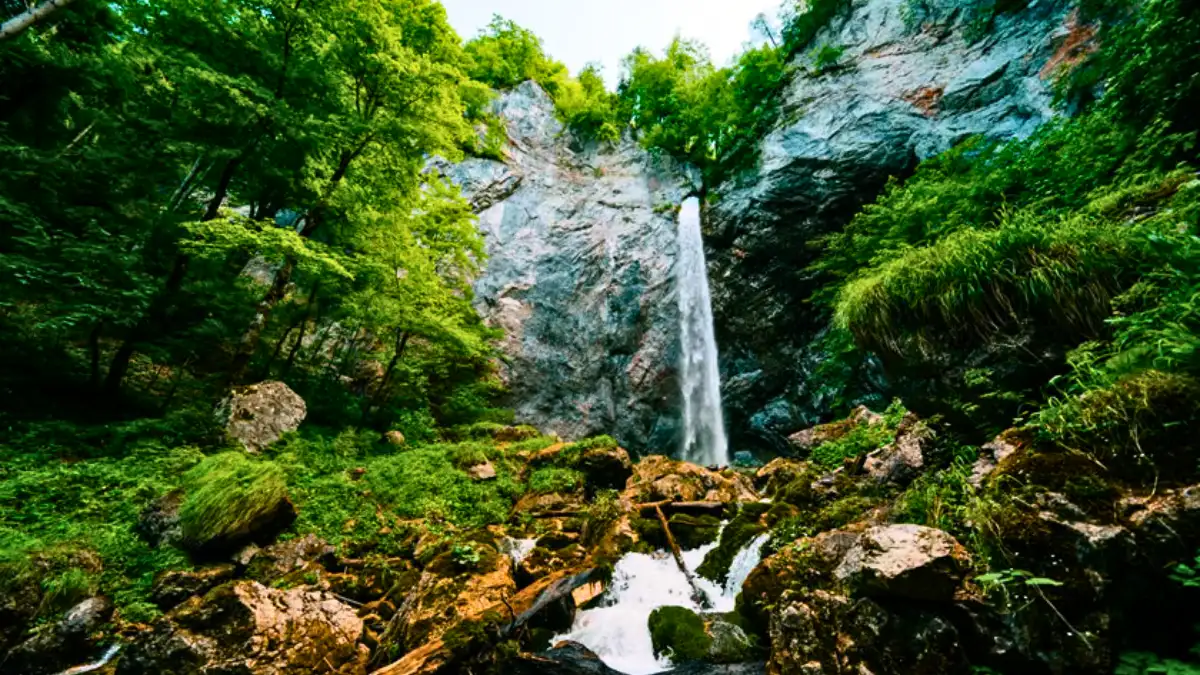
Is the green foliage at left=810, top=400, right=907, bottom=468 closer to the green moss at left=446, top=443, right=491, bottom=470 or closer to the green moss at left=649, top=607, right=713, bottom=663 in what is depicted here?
the green moss at left=649, top=607, right=713, bottom=663

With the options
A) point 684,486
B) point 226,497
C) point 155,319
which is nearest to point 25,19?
point 155,319

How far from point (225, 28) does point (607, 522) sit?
9621 millimetres

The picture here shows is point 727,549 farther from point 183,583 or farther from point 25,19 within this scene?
point 25,19

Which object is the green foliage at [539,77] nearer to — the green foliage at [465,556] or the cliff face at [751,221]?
the cliff face at [751,221]

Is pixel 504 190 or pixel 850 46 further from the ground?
pixel 850 46

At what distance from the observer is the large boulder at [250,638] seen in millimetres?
3428

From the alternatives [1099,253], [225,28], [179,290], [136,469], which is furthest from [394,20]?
[1099,253]

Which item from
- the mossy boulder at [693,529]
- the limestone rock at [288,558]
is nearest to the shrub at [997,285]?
the mossy boulder at [693,529]

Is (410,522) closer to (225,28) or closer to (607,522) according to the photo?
(607,522)

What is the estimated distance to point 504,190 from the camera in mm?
20547

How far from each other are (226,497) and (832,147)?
17335 mm

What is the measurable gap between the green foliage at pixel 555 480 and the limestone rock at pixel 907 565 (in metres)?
5.84

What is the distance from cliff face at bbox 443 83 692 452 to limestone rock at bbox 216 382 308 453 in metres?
8.83

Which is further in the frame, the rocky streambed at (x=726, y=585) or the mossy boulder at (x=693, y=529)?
the mossy boulder at (x=693, y=529)
